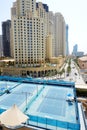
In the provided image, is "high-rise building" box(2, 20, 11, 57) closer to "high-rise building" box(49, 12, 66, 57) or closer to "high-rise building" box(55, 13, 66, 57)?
Answer: "high-rise building" box(49, 12, 66, 57)

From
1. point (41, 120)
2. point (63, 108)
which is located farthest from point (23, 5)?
point (41, 120)

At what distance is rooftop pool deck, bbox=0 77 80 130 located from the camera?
47.3 feet

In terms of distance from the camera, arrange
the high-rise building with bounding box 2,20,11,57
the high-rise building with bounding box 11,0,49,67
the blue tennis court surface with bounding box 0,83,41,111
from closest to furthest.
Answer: the blue tennis court surface with bounding box 0,83,41,111, the high-rise building with bounding box 11,0,49,67, the high-rise building with bounding box 2,20,11,57

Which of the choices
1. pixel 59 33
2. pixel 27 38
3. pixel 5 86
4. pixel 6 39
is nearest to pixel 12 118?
pixel 5 86

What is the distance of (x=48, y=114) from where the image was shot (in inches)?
743

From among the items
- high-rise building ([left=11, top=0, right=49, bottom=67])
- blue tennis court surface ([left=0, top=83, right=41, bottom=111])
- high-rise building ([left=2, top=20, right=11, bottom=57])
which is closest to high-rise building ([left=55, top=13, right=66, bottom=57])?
high-rise building ([left=2, top=20, right=11, bottom=57])

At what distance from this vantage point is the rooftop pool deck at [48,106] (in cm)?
1442

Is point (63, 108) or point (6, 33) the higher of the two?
point (6, 33)

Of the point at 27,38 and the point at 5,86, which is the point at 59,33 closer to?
the point at 27,38

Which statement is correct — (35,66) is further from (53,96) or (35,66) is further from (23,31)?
(53,96)

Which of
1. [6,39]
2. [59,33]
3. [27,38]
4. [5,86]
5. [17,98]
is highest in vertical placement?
[59,33]

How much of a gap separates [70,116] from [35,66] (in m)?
44.4

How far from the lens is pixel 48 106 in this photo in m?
21.4

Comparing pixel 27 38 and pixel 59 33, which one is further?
pixel 59 33
